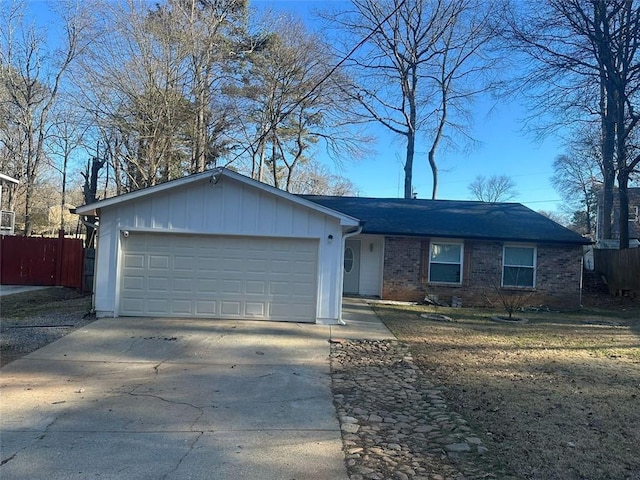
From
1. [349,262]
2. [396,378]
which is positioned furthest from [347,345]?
[349,262]

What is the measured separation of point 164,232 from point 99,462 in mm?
7700

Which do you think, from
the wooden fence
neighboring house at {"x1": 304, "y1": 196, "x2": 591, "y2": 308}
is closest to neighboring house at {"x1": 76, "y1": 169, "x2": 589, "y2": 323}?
neighboring house at {"x1": 304, "y1": 196, "x2": 591, "y2": 308}

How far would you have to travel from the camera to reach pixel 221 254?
1131 centimetres

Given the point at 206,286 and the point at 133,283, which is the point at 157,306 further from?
the point at 206,286

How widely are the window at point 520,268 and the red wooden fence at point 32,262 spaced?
1575cm

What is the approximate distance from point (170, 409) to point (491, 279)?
13802 mm

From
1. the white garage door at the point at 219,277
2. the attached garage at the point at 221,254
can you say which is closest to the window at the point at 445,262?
the attached garage at the point at 221,254

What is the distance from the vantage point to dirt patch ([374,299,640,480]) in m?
4.13

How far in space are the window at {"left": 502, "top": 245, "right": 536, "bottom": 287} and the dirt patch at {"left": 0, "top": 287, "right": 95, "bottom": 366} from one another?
13.2 metres

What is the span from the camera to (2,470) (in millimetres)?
3764

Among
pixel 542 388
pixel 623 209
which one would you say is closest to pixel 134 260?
pixel 542 388

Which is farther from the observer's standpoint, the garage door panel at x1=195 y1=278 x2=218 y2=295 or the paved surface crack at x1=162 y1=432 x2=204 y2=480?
the garage door panel at x1=195 y1=278 x2=218 y2=295

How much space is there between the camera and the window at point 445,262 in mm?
17031

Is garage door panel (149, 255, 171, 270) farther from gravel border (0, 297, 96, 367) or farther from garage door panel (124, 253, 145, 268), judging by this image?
gravel border (0, 297, 96, 367)
